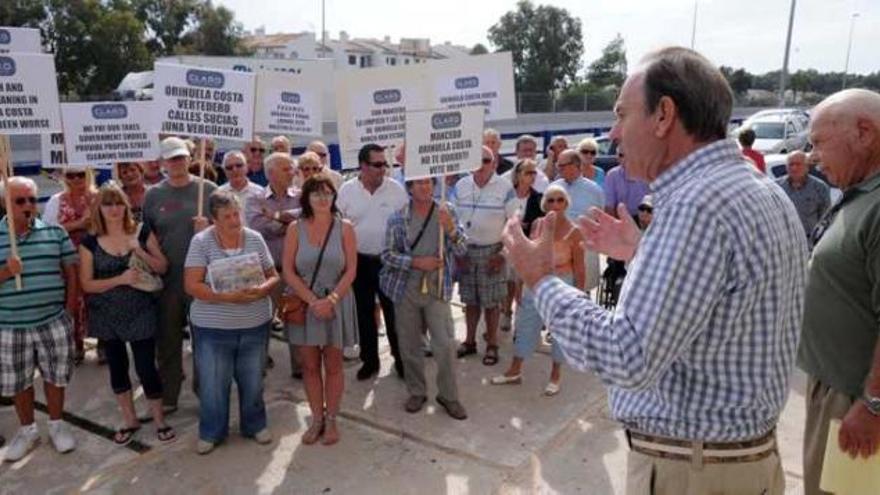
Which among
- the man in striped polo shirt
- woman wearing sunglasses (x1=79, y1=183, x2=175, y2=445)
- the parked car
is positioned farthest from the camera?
the parked car

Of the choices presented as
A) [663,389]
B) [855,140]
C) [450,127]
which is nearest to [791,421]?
[855,140]

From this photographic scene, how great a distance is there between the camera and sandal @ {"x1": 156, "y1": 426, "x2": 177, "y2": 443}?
14.2 feet

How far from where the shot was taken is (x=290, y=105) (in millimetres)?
6816

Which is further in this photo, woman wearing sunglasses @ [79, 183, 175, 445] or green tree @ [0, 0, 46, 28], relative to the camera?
green tree @ [0, 0, 46, 28]

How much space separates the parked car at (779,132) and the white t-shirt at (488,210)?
14.5m

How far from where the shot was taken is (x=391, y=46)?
97312 millimetres

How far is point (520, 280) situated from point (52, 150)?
16.2 ft

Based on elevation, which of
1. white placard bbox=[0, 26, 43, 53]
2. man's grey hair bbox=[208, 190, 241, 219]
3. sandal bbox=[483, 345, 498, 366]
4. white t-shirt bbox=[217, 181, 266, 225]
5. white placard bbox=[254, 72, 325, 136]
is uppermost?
white placard bbox=[0, 26, 43, 53]

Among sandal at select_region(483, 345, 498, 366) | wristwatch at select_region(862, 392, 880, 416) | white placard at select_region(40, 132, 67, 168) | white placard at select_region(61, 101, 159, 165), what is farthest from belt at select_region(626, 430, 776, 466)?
white placard at select_region(40, 132, 67, 168)

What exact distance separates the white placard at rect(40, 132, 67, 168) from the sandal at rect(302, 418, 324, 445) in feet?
12.1

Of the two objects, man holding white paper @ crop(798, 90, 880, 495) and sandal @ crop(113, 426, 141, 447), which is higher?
man holding white paper @ crop(798, 90, 880, 495)

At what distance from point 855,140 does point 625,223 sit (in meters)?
1.01

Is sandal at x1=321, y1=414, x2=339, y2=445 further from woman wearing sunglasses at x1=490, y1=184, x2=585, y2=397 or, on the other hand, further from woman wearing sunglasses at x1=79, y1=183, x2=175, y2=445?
woman wearing sunglasses at x1=490, y1=184, x2=585, y2=397

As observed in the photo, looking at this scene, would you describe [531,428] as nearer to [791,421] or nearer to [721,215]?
[791,421]
